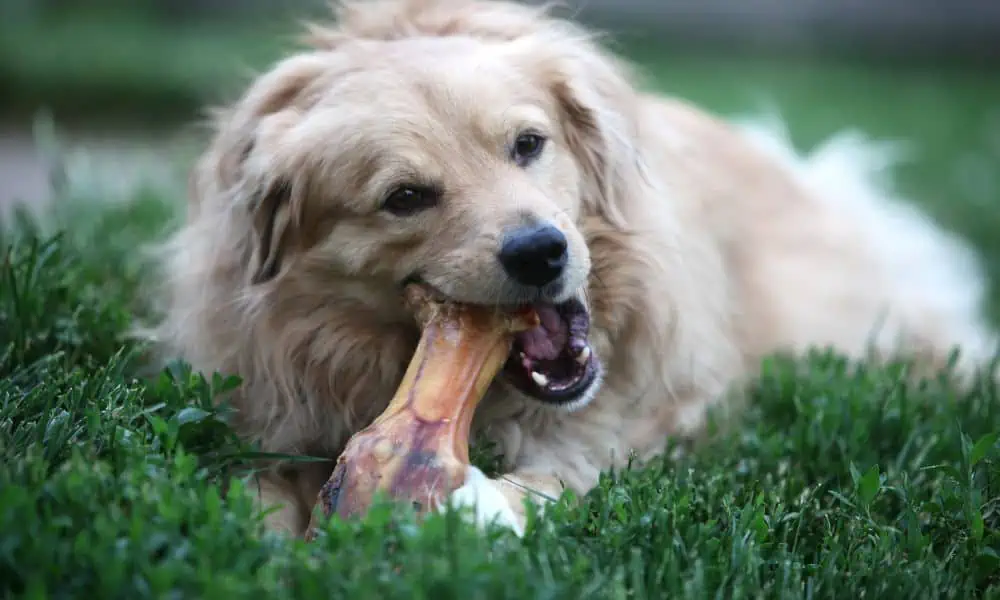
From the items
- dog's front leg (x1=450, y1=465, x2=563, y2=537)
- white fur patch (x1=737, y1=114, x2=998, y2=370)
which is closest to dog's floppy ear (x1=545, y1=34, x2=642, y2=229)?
dog's front leg (x1=450, y1=465, x2=563, y2=537)

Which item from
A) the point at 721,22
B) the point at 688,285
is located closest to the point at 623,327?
the point at 688,285

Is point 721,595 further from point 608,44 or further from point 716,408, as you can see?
point 608,44

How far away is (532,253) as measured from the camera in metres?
2.51

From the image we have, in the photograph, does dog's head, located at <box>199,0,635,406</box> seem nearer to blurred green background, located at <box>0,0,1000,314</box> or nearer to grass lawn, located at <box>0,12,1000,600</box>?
grass lawn, located at <box>0,12,1000,600</box>

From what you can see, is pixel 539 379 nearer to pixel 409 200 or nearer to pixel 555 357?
pixel 555 357

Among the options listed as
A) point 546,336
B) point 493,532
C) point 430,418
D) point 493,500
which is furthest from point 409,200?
point 493,532

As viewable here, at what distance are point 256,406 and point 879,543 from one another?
62.2 inches

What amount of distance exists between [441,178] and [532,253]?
334 mm

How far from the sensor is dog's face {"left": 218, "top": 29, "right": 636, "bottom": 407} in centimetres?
259

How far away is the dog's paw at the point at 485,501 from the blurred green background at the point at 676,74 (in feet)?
5.84

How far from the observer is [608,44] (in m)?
3.56

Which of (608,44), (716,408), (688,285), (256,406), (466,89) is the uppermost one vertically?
(608,44)

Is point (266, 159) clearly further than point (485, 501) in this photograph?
Yes

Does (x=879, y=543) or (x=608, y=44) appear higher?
(x=608, y=44)
